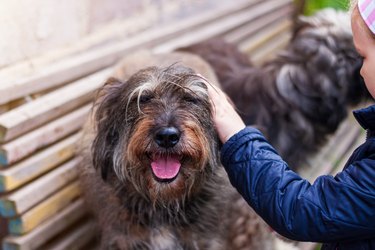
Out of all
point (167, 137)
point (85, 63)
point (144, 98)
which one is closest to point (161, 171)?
point (167, 137)

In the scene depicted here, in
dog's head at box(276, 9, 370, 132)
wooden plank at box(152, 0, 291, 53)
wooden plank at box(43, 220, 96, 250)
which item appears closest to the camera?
wooden plank at box(43, 220, 96, 250)

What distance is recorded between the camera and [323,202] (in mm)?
2338

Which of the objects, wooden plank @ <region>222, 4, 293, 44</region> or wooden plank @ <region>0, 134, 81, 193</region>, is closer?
wooden plank @ <region>0, 134, 81, 193</region>

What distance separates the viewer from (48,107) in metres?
3.53

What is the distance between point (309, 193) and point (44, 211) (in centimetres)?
175

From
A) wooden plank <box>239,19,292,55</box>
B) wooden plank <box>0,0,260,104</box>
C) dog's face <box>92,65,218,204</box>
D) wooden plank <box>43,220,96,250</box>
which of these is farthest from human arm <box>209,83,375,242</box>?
wooden plank <box>239,19,292,55</box>

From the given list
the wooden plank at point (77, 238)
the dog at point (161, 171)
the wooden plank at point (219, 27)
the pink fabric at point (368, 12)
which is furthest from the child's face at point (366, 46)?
the wooden plank at point (219, 27)

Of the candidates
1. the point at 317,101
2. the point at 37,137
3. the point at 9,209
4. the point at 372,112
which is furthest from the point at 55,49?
the point at 372,112

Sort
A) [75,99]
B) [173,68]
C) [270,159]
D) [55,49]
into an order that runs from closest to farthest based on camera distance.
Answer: [270,159] → [173,68] → [75,99] → [55,49]

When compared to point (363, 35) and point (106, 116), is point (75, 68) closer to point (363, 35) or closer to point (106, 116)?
point (106, 116)

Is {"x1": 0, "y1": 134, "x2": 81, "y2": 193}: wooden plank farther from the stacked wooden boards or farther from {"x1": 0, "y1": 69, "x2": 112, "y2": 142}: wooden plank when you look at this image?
{"x1": 0, "y1": 69, "x2": 112, "y2": 142}: wooden plank

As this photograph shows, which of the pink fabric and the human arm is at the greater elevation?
the pink fabric

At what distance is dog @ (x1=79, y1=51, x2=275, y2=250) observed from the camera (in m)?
2.65

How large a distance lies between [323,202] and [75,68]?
6.69ft
